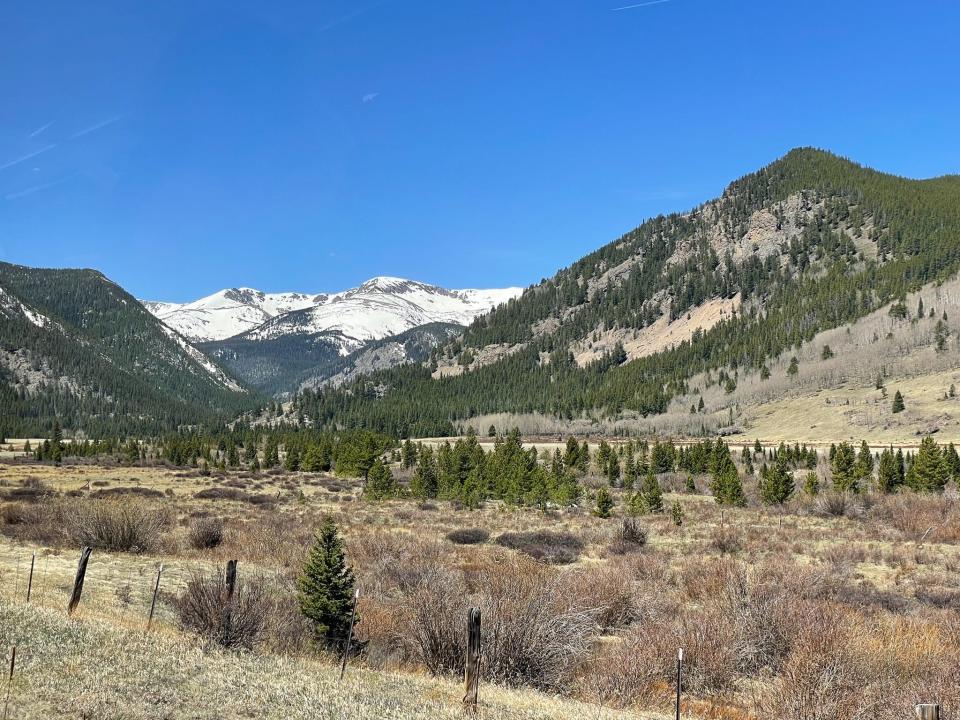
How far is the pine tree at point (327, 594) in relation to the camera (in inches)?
554

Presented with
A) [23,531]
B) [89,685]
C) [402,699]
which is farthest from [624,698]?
[23,531]

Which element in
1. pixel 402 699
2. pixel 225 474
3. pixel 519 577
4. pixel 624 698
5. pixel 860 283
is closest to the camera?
pixel 402 699

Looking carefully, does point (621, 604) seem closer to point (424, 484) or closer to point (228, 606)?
point (228, 606)

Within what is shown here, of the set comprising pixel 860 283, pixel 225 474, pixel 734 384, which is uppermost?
pixel 860 283

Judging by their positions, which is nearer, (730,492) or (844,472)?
(730,492)

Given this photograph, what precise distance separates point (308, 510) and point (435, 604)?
2835cm

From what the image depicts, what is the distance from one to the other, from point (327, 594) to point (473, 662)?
5417mm

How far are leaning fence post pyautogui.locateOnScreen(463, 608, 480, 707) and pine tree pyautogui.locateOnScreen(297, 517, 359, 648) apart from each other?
4953mm

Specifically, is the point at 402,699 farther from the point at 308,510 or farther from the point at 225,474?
the point at 225,474

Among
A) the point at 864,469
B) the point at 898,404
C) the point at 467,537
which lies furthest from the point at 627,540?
the point at 898,404

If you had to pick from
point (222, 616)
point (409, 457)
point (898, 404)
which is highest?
point (898, 404)

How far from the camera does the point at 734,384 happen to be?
14162cm

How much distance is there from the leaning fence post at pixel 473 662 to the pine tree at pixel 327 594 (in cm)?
495

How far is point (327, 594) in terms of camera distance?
14195 mm
